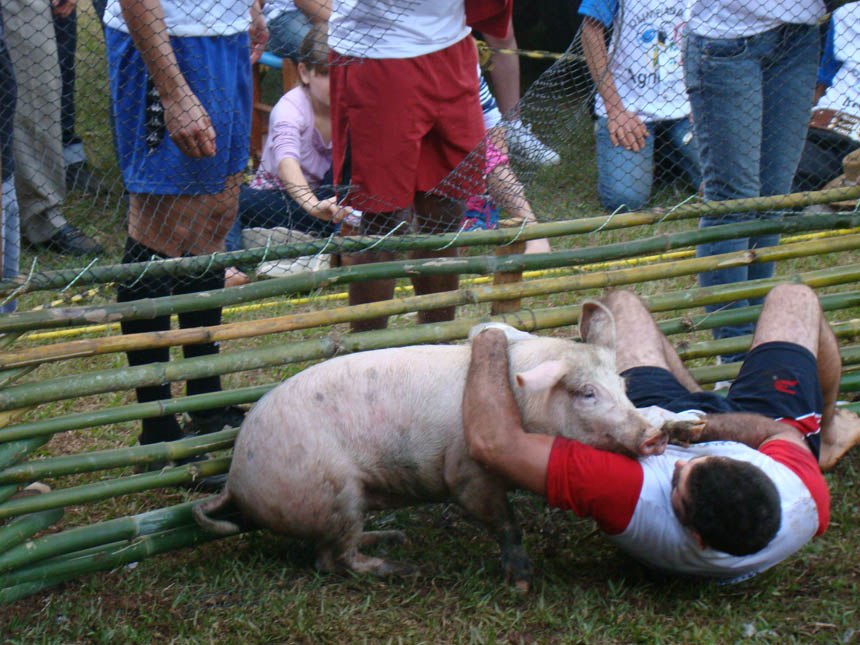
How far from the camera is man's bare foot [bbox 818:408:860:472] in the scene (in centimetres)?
368

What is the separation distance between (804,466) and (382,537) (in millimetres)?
1321

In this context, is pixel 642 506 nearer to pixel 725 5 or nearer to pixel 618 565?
pixel 618 565

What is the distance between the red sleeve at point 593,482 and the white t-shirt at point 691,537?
0.12ft

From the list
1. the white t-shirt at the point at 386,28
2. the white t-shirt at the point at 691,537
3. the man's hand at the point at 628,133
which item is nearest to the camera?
the white t-shirt at the point at 691,537

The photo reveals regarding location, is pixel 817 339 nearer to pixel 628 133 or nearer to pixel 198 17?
pixel 628 133

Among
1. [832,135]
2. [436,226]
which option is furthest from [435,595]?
[832,135]

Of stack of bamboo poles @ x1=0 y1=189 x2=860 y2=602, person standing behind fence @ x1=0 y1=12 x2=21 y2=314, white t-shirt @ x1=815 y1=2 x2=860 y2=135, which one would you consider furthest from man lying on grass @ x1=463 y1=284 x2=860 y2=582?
white t-shirt @ x1=815 y1=2 x2=860 y2=135

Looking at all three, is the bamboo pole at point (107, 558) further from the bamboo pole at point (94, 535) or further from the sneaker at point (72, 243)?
the sneaker at point (72, 243)

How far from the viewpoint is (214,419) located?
12.6ft

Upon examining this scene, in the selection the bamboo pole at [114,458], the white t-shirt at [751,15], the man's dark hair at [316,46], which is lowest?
the bamboo pole at [114,458]

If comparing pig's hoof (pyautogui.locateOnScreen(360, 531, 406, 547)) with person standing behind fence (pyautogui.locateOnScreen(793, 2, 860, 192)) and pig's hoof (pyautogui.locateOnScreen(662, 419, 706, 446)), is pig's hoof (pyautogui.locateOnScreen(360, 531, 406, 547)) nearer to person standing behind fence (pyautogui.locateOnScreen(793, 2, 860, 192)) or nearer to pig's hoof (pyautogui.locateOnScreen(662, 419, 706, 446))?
pig's hoof (pyautogui.locateOnScreen(662, 419, 706, 446))

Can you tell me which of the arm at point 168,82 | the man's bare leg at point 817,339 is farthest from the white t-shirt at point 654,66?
the arm at point 168,82

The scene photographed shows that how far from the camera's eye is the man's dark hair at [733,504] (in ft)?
9.00

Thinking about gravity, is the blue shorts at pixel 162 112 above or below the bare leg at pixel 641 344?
above
